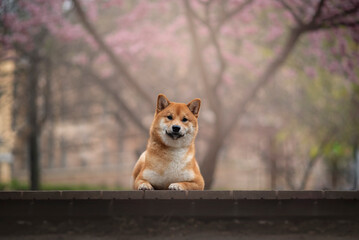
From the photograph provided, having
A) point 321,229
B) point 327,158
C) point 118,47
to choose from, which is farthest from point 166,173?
point 327,158

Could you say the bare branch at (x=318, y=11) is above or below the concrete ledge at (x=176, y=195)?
above

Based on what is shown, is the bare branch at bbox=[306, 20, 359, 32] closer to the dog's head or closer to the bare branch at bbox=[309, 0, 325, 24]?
the bare branch at bbox=[309, 0, 325, 24]

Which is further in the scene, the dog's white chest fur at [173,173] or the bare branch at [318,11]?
the bare branch at [318,11]

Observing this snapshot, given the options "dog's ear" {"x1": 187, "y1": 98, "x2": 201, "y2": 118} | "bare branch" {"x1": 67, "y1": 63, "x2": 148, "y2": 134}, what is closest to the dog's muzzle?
"dog's ear" {"x1": 187, "y1": 98, "x2": 201, "y2": 118}

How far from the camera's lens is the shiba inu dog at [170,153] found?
15.0 feet

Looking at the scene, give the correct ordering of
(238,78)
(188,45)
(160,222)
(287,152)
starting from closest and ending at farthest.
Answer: (160,222) < (188,45) < (238,78) < (287,152)

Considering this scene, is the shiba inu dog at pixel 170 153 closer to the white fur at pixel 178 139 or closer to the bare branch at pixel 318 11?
the white fur at pixel 178 139

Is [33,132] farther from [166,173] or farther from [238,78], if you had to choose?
[166,173]

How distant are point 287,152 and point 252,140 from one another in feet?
7.57

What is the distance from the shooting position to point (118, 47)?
15.8 metres

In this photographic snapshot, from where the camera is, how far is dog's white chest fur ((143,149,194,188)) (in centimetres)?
456

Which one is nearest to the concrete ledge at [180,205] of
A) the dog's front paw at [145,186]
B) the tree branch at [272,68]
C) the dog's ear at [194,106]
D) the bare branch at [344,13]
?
the dog's front paw at [145,186]

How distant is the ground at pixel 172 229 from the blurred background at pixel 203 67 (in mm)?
6462

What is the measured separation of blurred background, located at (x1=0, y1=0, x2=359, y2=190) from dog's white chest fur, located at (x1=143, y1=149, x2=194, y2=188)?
6561 millimetres
